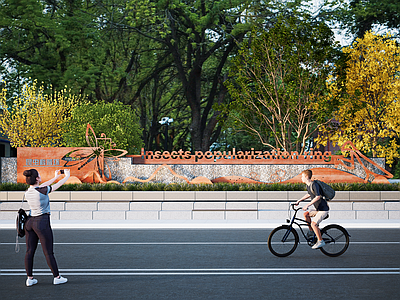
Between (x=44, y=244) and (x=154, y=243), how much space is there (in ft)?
14.1

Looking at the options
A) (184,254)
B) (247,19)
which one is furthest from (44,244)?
(247,19)

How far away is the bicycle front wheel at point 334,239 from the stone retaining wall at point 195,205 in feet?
20.5

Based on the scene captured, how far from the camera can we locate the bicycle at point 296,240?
908 cm

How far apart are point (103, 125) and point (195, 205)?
6.26 meters

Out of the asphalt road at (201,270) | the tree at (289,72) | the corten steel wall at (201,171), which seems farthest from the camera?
the tree at (289,72)

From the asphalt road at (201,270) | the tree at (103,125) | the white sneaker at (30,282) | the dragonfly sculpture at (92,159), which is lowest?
the asphalt road at (201,270)

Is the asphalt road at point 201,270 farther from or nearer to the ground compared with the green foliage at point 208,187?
nearer to the ground

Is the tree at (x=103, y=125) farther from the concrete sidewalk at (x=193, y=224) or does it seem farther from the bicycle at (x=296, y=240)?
the bicycle at (x=296, y=240)

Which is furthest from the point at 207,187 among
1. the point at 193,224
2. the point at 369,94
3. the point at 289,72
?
the point at 369,94

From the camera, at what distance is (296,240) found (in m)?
9.17

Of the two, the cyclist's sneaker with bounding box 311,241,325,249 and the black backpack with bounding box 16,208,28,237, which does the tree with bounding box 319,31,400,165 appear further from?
the black backpack with bounding box 16,208,28,237

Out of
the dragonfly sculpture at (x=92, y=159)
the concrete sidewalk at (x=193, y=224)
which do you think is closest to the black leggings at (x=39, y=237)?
the concrete sidewalk at (x=193, y=224)

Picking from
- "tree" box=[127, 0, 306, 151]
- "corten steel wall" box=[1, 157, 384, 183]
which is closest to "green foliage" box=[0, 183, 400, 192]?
"corten steel wall" box=[1, 157, 384, 183]

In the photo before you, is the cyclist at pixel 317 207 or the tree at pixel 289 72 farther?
Result: the tree at pixel 289 72
